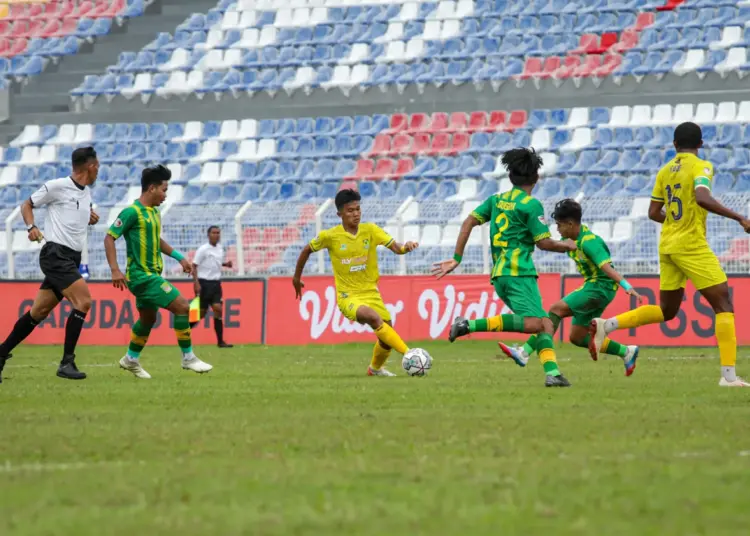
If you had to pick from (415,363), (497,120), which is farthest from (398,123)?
(415,363)

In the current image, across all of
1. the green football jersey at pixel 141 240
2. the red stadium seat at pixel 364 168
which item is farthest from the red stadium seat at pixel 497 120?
the green football jersey at pixel 141 240

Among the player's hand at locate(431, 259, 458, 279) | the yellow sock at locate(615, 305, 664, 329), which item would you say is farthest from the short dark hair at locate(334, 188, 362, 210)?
the yellow sock at locate(615, 305, 664, 329)

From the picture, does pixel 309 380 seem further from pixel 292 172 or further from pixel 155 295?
pixel 292 172

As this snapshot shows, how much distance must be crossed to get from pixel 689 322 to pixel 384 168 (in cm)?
957

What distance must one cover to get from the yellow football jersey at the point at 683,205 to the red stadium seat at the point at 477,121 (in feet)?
56.4

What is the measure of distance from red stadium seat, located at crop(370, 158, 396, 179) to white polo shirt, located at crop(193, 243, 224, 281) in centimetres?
564

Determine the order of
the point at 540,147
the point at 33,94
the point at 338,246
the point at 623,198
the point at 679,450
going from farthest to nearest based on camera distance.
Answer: the point at 33,94 < the point at 540,147 < the point at 623,198 < the point at 338,246 < the point at 679,450

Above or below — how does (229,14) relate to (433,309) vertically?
above

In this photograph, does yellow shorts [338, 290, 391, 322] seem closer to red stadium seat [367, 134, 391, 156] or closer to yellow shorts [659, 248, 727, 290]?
yellow shorts [659, 248, 727, 290]

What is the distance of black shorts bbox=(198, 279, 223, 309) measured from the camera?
75.1ft

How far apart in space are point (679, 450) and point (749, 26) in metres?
23.1

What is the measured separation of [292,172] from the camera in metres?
29.0

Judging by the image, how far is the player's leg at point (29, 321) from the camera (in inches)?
513

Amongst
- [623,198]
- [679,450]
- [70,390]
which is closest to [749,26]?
[623,198]
